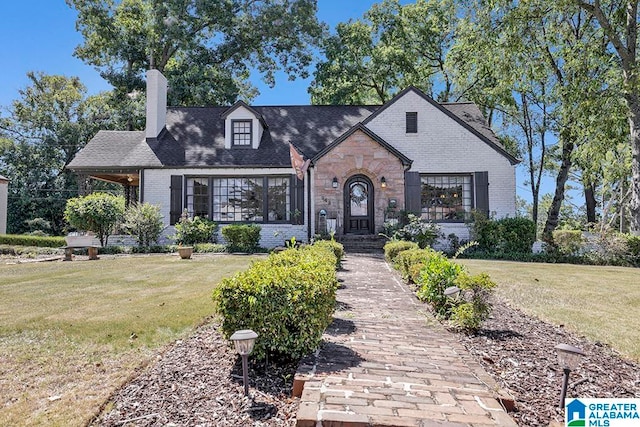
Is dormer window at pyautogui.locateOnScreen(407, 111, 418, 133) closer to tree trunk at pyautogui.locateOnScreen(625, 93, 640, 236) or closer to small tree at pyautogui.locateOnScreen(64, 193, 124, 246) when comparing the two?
tree trunk at pyautogui.locateOnScreen(625, 93, 640, 236)

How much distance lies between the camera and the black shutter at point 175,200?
16.7m

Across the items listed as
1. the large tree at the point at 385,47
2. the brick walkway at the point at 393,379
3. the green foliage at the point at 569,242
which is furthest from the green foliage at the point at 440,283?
the large tree at the point at 385,47

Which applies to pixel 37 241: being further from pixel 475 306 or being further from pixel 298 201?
pixel 475 306

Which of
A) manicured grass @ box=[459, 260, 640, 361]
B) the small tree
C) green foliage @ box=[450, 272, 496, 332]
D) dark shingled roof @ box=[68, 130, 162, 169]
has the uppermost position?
dark shingled roof @ box=[68, 130, 162, 169]

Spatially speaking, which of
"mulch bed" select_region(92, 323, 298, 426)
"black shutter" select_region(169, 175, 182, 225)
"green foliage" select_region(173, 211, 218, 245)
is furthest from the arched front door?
"mulch bed" select_region(92, 323, 298, 426)

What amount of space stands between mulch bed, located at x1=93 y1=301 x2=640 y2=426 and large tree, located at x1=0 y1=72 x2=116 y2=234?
1130 inches

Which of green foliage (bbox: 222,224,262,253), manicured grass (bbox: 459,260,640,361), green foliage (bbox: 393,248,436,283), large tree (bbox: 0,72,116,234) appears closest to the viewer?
manicured grass (bbox: 459,260,640,361)

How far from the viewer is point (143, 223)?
1520 cm

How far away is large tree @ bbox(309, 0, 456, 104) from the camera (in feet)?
77.6

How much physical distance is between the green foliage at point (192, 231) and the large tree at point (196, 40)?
10.5 meters

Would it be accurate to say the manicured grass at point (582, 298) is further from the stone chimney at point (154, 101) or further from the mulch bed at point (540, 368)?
the stone chimney at point (154, 101)

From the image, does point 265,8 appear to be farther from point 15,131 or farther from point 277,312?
point 277,312

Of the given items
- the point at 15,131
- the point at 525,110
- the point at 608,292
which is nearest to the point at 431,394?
the point at 608,292

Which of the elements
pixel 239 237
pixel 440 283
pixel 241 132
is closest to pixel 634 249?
pixel 440 283
